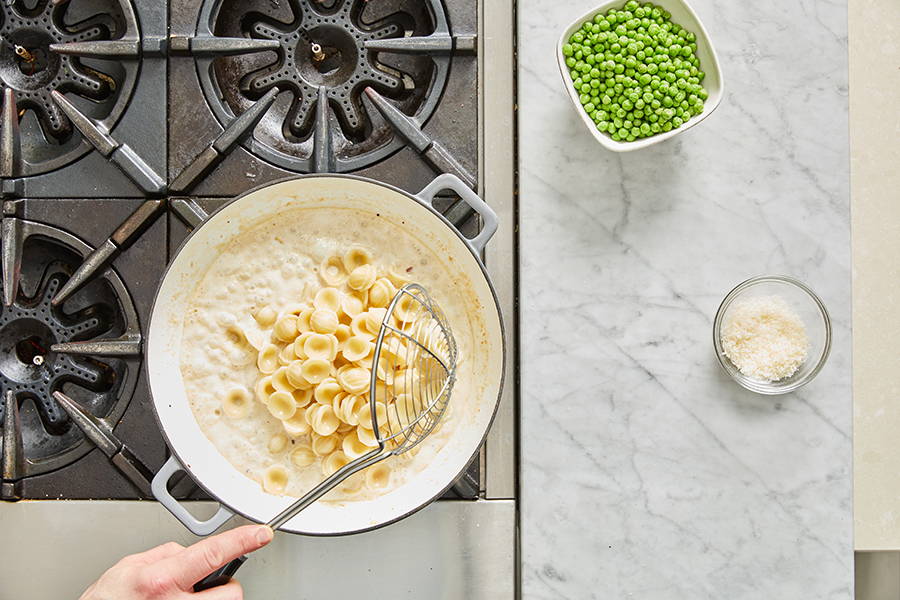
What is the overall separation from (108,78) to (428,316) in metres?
0.51

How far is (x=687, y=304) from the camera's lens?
0.90 meters

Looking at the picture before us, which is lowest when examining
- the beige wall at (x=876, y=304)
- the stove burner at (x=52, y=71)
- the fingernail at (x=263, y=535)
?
the beige wall at (x=876, y=304)

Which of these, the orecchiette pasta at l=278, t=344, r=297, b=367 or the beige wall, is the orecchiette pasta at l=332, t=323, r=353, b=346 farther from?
the beige wall

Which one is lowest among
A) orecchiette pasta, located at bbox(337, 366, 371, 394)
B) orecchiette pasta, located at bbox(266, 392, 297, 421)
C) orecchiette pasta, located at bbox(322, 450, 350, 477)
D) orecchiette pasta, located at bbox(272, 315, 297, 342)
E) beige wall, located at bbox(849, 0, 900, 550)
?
beige wall, located at bbox(849, 0, 900, 550)

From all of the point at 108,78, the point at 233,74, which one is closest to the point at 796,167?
the point at 233,74

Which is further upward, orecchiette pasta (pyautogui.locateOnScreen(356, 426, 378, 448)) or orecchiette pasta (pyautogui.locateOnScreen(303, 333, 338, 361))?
orecchiette pasta (pyautogui.locateOnScreen(303, 333, 338, 361))

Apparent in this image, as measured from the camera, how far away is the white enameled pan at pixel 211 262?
0.82 m

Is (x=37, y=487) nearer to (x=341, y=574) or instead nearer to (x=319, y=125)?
(x=341, y=574)

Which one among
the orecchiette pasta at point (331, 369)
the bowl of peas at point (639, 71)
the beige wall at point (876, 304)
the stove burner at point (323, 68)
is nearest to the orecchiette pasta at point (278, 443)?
the orecchiette pasta at point (331, 369)

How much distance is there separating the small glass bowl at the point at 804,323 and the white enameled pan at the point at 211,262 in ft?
0.91

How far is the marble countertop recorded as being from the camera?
89 centimetres

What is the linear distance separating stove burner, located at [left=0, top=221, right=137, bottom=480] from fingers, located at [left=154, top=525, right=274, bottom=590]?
244 mm

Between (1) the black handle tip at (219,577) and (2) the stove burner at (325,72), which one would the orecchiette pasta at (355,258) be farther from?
(1) the black handle tip at (219,577)

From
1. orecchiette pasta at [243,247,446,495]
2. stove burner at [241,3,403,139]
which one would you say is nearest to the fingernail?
orecchiette pasta at [243,247,446,495]
